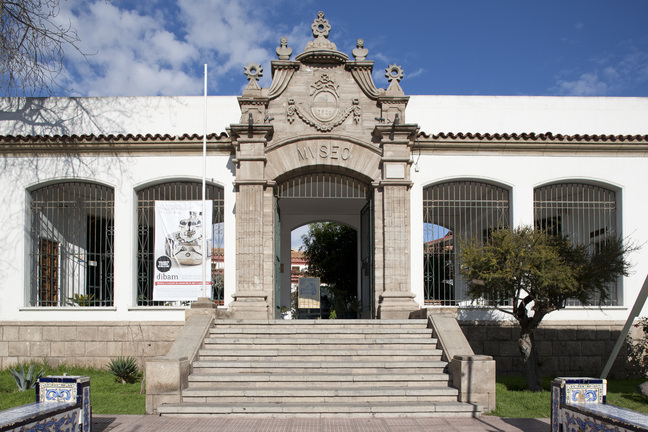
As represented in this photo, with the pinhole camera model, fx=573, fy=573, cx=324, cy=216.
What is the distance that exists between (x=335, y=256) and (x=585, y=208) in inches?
673

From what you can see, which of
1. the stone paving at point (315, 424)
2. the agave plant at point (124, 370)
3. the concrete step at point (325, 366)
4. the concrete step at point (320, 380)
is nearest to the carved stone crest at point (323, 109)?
the concrete step at point (325, 366)

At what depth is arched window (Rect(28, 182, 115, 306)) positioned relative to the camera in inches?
508

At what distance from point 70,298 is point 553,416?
1042 cm

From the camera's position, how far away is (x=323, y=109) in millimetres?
12508

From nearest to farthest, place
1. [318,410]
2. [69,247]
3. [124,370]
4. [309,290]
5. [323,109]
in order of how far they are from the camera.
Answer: [318,410] < [124,370] < [323,109] < [69,247] < [309,290]

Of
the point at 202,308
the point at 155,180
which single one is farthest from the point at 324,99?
the point at 202,308

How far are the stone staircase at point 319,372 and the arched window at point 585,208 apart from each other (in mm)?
4891

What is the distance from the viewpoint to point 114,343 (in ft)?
39.9

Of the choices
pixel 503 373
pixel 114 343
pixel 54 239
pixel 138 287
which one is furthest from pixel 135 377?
pixel 503 373

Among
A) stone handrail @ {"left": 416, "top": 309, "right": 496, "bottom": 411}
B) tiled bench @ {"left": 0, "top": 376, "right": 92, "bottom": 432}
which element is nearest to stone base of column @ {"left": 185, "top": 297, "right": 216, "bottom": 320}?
tiled bench @ {"left": 0, "top": 376, "right": 92, "bottom": 432}

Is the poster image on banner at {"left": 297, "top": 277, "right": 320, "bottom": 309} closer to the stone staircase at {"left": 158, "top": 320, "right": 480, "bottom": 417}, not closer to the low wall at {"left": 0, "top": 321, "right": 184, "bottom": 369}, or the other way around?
the low wall at {"left": 0, "top": 321, "right": 184, "bottom": 369}

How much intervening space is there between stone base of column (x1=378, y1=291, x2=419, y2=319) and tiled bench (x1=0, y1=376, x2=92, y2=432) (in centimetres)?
646

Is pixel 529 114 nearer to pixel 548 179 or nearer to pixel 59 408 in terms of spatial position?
pixel 548 179

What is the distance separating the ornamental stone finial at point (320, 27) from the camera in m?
12.8
